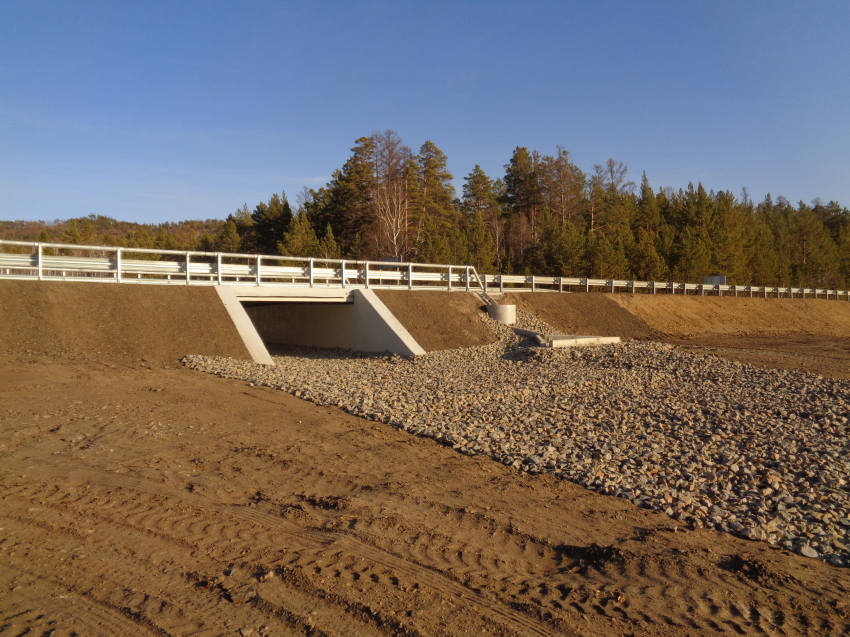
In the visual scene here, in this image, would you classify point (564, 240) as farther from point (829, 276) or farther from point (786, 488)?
point (829, 276)

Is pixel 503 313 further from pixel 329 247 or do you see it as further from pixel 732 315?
pixel 732 315

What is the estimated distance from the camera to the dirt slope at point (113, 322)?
46.7 ft

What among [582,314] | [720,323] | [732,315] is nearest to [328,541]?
[582,314]

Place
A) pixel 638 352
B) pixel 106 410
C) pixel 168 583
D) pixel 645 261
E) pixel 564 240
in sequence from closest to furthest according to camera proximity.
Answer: pixel 168 583, pixel 106 410, pixel 638 352, pixel 564 240, pixel 645 261

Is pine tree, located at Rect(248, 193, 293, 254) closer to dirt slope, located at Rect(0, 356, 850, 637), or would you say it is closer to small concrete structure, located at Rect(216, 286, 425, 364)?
small concrete structure, located at Rect(216, 286, 425, 364)

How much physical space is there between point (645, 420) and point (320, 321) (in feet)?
50.5

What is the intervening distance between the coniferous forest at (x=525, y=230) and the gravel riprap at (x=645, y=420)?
20415 millimetres

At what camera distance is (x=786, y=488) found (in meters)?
7.59

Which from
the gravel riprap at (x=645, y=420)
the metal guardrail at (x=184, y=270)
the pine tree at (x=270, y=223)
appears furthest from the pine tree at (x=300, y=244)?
the gravel riprap at (x=645, y=420)

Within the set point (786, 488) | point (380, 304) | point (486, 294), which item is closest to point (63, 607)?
point (786, 488)

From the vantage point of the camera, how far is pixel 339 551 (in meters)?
5.04

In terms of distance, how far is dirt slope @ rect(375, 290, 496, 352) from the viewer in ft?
70.8

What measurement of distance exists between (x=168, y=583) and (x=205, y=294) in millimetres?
14957

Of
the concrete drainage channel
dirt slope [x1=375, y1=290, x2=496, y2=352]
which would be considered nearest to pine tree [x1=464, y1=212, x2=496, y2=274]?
the concrete drainage channel
